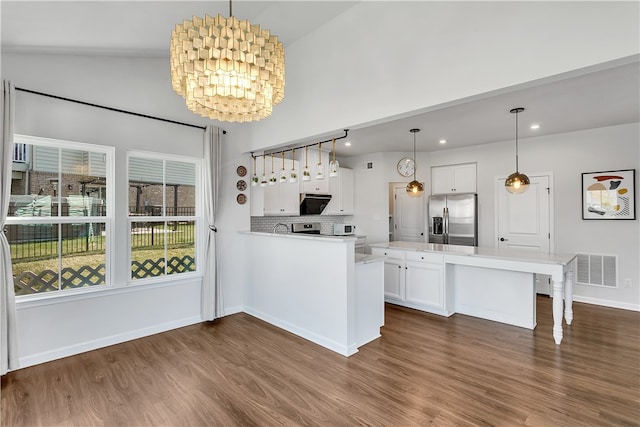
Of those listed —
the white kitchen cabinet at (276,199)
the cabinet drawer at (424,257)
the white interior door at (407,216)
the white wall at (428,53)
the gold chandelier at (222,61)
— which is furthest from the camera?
the white interior door at (407,216)

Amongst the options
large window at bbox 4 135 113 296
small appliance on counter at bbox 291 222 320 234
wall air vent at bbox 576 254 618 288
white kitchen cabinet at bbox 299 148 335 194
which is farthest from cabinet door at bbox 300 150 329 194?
wall air vent at bbox 576 254 618 288

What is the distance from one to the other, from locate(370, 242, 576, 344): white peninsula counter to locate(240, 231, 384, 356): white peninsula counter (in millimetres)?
958

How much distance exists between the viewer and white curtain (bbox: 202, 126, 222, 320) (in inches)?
161

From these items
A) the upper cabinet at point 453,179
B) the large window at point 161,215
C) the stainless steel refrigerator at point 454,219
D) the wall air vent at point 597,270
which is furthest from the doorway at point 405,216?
the large window at point 161,215

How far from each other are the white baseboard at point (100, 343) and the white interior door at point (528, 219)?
5.46 metres

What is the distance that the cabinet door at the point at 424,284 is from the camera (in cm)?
425

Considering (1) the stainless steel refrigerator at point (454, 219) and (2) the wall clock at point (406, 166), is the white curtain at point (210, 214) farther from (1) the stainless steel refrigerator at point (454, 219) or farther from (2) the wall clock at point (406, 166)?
(1) the stainless steel refrigerator at point (454, 219)

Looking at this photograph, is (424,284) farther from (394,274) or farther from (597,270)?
(597,270)

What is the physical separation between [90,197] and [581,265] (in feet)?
23.0

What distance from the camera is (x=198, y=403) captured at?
238cm

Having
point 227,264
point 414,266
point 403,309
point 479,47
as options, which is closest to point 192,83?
point 479,47

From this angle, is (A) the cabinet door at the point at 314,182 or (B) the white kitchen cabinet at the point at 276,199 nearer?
(B) the white kitchen cabinet at the point at 276,199

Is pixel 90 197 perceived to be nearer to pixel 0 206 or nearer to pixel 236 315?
pixel 0 206

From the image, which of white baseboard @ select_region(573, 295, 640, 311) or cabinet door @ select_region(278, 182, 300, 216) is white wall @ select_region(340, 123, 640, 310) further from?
cabinet door @ select_region(278, 182, 300, 216)
